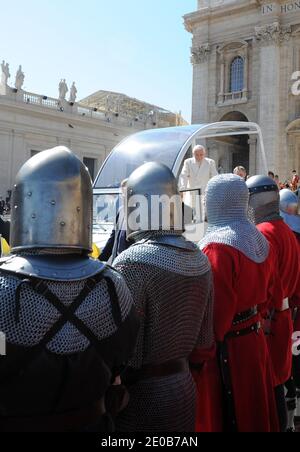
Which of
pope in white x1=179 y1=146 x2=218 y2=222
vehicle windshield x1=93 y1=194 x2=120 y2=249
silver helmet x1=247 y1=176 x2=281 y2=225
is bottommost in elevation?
silver helmet x1=247 y1=176 x2=281 y2=225

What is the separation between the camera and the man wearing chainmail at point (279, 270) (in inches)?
143

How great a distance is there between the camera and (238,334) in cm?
300

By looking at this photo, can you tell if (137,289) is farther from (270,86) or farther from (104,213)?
(270,86)

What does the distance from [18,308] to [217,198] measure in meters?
1.89

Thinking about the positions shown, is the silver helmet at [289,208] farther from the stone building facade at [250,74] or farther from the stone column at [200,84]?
the stone column at [200,84]

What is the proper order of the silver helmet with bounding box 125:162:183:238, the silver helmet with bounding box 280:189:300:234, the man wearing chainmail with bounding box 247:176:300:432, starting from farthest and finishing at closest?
the silver helmet with bounding box 280:189:300:234 → the man wearing chainmail with bounding box 247:176:300:432 → the silver helmet with bounding box 125:162:183:238

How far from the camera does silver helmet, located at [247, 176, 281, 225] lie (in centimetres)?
406

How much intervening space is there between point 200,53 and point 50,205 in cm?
3200

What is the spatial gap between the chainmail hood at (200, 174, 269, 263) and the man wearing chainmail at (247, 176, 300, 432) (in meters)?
0.68

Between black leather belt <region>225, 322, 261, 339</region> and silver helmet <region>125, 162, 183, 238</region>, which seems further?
black leather belt <region>225, 322, 261, 339</region>

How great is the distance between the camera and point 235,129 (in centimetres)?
1138

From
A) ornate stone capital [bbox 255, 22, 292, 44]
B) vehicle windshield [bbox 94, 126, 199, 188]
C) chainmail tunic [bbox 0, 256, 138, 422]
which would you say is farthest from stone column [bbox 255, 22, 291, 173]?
chainmail tunic [bbox 0, 256, 138, 422]

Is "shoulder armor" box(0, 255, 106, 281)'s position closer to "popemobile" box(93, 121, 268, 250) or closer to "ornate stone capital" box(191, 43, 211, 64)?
"popemobile" box(93, 121, 268, 250)

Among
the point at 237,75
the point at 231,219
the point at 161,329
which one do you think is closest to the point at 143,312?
the point at 161,329
